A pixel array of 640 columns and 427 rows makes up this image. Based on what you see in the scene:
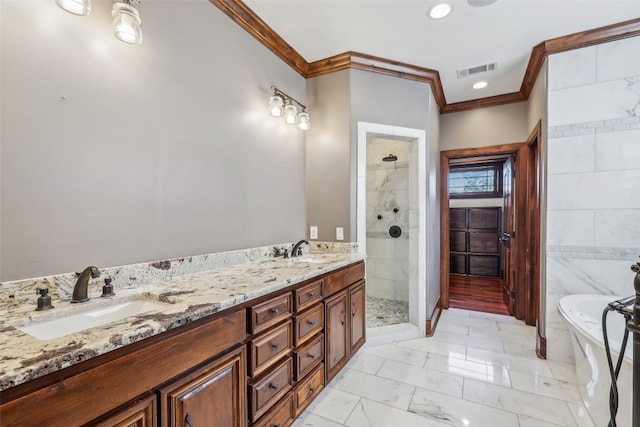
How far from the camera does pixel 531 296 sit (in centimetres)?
323

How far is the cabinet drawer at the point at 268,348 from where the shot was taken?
1.30 m

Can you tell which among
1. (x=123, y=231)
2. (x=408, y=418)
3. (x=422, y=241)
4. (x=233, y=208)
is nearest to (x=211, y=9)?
(x=233, y=208)

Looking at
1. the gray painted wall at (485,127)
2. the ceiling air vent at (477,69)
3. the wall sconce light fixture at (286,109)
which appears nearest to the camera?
the wall sconce light fixture at (286,109)

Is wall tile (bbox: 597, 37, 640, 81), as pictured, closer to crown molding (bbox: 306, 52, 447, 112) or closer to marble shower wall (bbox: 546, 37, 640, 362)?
marble shower wall (bbox: 546, 37, 640, 362)

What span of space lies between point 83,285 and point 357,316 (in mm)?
1908

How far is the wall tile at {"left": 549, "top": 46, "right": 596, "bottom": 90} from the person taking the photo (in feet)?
7.66

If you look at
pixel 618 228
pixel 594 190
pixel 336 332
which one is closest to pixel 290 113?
pixel 336 332

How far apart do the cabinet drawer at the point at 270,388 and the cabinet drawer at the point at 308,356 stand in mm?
64

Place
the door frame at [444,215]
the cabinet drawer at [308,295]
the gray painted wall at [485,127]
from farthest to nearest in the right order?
the door frame at [444,215] < the gray painted wall at [485,127] < the cabinet drawer at [308,295]

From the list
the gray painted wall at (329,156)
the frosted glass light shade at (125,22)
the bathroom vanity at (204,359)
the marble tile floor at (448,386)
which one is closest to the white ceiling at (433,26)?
the gray painted wall at (329,156)

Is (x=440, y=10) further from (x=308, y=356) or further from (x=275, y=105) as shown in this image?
(x=308, y=356)

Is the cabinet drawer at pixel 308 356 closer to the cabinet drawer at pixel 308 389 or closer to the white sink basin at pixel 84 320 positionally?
the cabinet drawer at pixel 308 389

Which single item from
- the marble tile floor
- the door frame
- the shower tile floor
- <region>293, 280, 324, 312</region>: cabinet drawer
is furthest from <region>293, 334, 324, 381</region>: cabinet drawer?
the door frame

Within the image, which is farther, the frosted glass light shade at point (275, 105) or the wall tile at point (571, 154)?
the wall tile at point (571, 154)
